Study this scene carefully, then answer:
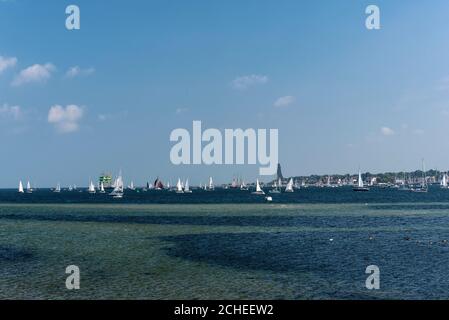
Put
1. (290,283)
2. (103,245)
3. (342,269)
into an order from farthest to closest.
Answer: (103,245)
(342,269)
(290,283)

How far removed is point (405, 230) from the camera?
75312 mm

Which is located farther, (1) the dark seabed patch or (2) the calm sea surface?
(1) the dark seabed patch

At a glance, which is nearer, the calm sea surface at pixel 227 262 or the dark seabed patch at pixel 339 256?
the calm sea surface at pixel 227 262

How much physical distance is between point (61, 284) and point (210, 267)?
44.8ft

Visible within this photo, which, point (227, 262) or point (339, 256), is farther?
point (339, 256)
